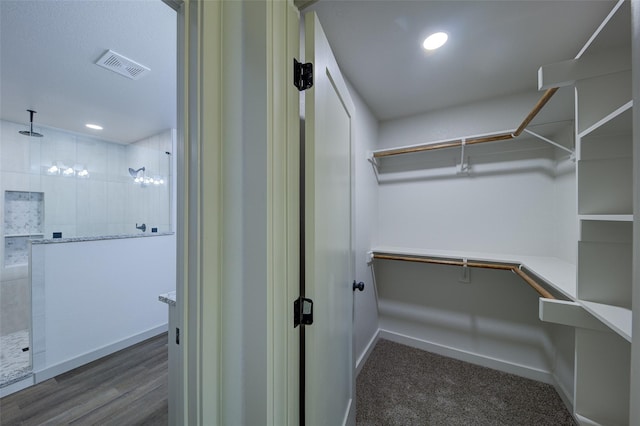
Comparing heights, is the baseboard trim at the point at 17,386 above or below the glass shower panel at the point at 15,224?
below

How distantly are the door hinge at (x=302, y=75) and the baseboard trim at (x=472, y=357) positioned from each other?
7.88 ft

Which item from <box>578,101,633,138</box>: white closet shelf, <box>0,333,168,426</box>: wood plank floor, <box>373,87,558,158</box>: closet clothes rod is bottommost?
<box>0,333,168,426</box>: wood plank floor

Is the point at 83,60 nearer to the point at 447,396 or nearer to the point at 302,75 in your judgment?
the point at 302,75

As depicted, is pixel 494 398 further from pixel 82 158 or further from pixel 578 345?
pixel 82 158

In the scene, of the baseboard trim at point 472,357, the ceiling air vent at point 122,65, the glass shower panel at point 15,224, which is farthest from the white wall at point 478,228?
the glass shower panel at point 15,224

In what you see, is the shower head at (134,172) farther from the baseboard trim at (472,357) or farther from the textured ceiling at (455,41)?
the baseboard trim at (472,357)

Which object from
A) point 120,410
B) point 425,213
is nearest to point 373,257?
point 425,213

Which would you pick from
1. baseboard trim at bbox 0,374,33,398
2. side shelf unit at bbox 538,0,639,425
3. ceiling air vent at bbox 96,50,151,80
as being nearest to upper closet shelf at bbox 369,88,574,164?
side shelf unit at bbox 538,0,639,425

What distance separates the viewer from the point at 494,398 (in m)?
1.61

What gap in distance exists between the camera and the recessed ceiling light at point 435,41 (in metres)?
1.33

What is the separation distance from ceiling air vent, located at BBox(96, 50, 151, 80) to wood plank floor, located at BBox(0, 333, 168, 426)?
2.50m

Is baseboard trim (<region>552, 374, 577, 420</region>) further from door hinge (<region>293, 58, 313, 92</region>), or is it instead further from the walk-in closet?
door hinge (<region>293, 58, 313, 92</region>)

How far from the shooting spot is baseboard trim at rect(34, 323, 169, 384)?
1.81 metres

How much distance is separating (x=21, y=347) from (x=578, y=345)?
4.24 metres
